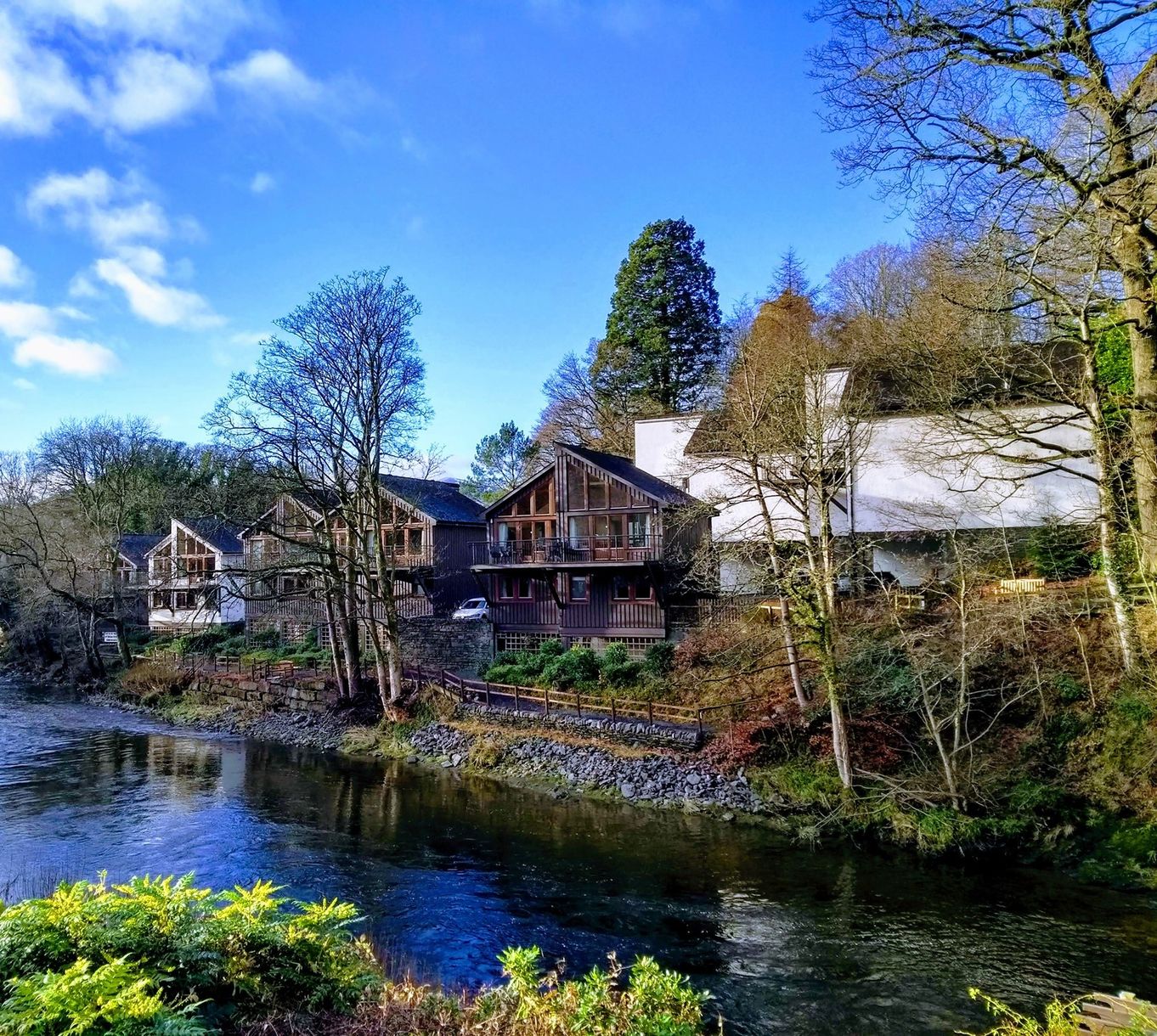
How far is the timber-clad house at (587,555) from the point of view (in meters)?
26.0

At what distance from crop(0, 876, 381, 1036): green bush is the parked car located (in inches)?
977

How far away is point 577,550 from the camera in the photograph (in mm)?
27547

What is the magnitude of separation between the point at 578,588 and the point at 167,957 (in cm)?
2255

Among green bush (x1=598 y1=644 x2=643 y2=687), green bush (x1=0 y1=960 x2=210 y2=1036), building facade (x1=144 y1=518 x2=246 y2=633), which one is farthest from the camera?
building facade (x1=144 y1=518 x2=246 y2=633)

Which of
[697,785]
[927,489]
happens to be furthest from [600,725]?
[927,489]

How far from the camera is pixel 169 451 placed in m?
54.7

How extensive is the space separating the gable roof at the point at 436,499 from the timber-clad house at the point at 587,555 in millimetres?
5032

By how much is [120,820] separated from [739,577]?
59.2 ft

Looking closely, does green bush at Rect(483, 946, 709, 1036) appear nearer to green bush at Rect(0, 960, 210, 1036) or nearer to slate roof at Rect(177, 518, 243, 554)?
green bush at Rect(0, 960, 210, 1036)

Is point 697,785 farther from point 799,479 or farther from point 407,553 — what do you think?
point 407,553

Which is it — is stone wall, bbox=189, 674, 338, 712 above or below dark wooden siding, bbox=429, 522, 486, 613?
below

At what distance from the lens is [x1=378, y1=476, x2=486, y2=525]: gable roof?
34.8 m

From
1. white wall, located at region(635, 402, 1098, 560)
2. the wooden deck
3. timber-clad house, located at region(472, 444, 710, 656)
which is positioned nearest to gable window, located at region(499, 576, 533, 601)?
timber-clad house, located at region(472, 444, 710, 656)

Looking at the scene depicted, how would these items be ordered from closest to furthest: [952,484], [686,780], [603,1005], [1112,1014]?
[603,1005], [1112,1014], [686,780], [952,484]
